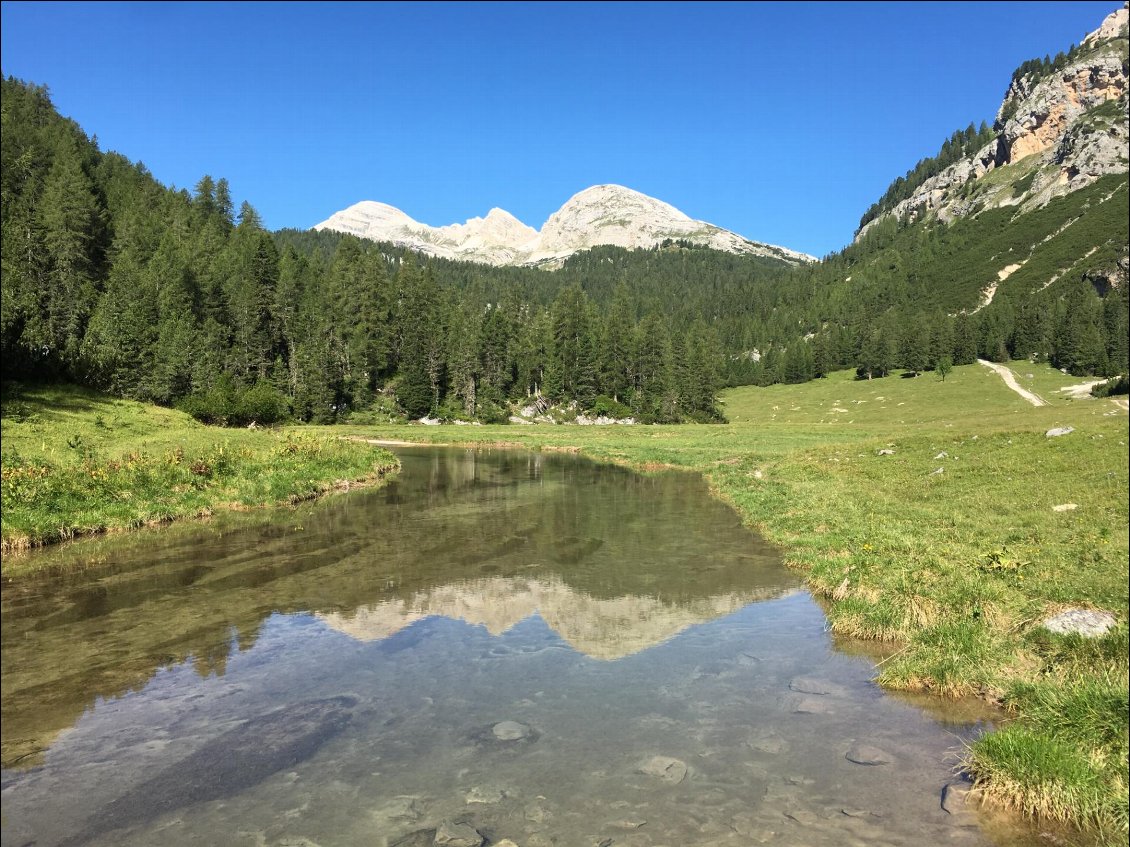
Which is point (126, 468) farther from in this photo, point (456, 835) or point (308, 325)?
point (308, 325)

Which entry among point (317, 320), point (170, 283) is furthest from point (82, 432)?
point (317, 320)

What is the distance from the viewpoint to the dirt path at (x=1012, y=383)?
3903 inches

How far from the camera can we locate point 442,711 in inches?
452

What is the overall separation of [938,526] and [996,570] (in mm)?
6350

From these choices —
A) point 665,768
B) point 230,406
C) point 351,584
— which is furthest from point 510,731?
point 230,406

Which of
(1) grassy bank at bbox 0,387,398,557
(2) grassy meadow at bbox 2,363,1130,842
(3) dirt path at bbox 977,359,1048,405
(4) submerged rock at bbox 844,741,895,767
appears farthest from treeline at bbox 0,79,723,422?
(4) submerged rock at bbox 844,741,895,767

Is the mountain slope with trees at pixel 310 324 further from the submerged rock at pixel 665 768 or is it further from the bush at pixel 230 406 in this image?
the submerged rock at pixel 665 768

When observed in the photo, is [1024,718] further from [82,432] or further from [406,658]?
[82,432]

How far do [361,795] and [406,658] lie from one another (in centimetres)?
543

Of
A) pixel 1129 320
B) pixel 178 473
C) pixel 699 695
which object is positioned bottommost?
pixel 699 695

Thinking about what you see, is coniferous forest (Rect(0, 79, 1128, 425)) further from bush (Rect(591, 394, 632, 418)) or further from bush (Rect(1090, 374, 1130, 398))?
bush (Rect(1090, 374, 1130, 398))

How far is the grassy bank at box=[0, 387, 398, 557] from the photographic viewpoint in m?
22.8

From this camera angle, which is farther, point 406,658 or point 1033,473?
point 1033,473

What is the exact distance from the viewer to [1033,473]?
88.8ft
